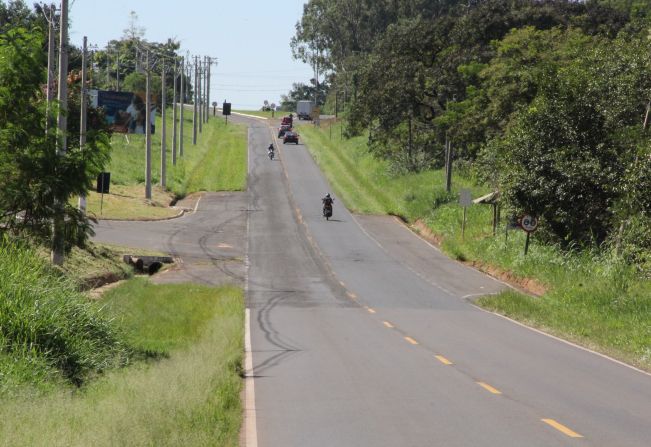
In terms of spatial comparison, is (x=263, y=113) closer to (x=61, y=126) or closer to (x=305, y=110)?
(x=305, y=110)

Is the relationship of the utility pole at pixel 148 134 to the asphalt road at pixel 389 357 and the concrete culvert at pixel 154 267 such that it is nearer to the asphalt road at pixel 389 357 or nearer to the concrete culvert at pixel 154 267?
the asphalt road at pixel 389 357

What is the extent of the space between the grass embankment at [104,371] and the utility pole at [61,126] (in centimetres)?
97

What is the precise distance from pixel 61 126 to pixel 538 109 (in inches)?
806

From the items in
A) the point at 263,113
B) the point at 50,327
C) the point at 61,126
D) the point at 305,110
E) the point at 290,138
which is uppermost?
the point at 305,110

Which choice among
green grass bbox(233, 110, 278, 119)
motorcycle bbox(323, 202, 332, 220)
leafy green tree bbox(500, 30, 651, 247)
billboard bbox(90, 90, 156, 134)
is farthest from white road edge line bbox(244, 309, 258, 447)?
green grass bbox(233, 110, 278, 119)

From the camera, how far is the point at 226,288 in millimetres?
36656

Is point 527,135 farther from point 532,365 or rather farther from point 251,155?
point 251,155

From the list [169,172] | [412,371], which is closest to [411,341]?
[412,371]

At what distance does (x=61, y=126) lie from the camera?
33.9m

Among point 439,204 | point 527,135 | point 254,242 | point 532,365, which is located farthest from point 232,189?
point 532,365

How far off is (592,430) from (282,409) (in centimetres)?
443

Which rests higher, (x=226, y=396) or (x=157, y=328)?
(x=226, y=396)

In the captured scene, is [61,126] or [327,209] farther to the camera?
[327,209]

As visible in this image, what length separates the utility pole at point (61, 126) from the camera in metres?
23.5
